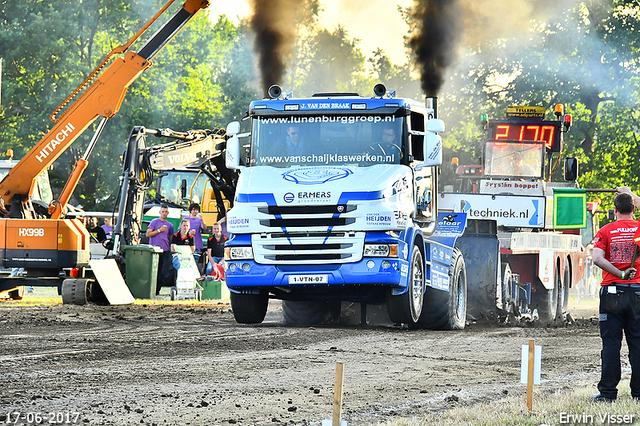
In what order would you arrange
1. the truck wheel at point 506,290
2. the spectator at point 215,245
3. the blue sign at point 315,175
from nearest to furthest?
the blue sign at point 315,175 < the truck wheel at point 506,290 < the spectator at point 215,245

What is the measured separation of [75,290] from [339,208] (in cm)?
728

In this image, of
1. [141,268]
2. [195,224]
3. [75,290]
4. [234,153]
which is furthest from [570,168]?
[75,290]

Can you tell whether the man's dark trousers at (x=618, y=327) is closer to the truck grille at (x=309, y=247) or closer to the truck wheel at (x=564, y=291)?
the truck grille at (x=309, y=247)

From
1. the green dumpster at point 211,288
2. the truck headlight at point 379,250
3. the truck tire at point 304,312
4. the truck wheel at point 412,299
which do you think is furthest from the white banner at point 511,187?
the truck headlight at point 379,250

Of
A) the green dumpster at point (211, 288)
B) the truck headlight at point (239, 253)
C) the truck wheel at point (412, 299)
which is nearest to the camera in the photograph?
the truck headlight at point (239, 253)

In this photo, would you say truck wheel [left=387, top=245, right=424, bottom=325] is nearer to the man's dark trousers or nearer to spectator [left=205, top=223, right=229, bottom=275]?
the man's dark trousers

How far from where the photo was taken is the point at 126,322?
50.1 feet

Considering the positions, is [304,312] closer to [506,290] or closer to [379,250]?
[379,250]

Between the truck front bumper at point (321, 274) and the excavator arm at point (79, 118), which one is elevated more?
the excavator arm at point (79, 118)

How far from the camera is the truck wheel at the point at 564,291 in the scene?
2153 cm

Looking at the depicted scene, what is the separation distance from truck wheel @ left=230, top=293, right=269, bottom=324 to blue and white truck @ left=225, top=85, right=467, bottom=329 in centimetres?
2

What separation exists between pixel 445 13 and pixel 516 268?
8.54 metres

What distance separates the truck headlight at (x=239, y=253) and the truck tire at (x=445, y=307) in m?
2.88

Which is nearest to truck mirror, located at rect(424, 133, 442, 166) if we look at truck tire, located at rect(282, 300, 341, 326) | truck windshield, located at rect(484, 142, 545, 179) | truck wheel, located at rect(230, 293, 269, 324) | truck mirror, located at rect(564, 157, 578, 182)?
truck wheel, located at rect(230, 293, 269, 324)
